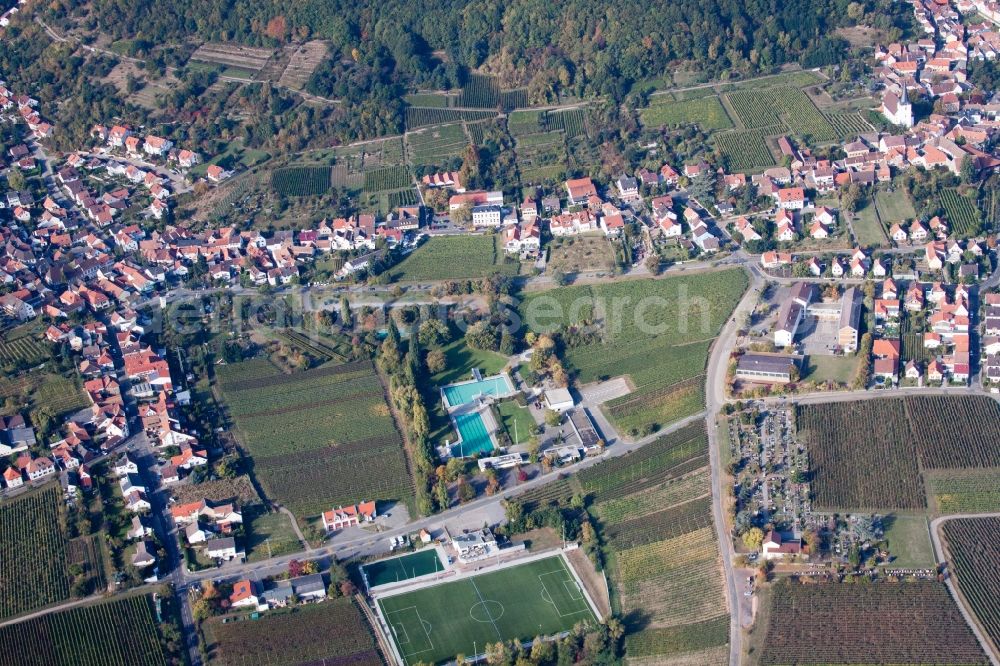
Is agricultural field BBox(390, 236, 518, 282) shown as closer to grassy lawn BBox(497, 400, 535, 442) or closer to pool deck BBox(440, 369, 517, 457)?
pool deck BBox(440, 369, 517, 457)

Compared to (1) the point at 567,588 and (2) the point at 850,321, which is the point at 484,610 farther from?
(2) the point at 850,321

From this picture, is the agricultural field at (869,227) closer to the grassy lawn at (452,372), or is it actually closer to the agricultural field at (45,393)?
the grassy lawn at (452,372)

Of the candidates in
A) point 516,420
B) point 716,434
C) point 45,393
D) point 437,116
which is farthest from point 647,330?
point 45,393

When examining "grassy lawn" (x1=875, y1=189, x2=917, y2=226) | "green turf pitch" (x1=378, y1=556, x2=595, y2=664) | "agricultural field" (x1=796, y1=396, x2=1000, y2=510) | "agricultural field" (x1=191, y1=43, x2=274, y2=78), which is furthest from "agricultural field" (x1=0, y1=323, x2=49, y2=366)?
"grassy lawn" (x1=875, y1=189, x2=917, y2=226)

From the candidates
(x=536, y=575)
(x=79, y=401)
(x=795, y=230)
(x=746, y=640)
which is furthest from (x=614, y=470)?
(x=79, y=401)

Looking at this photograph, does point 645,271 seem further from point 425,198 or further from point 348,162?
point 348,162
